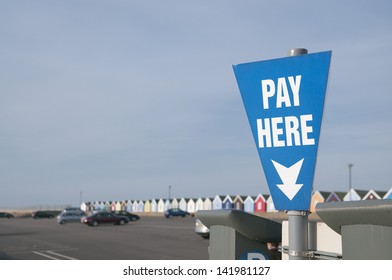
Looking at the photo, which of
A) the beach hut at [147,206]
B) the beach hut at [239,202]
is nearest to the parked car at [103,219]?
the beach hut at [239,202]

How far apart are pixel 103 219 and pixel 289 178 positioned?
4408 cm

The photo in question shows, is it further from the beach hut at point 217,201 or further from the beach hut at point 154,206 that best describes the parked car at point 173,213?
the beach hut at point 154,206

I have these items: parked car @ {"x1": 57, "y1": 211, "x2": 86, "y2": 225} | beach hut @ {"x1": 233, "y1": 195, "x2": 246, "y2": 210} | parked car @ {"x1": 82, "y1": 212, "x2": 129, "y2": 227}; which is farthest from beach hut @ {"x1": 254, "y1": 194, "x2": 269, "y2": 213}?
parked car @ {"x1": 57, "y1": 211, "x2": 86, "y2": 225}

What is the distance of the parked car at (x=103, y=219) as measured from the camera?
45062 mm

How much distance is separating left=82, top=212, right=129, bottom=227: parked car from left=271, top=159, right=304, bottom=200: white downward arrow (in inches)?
1714

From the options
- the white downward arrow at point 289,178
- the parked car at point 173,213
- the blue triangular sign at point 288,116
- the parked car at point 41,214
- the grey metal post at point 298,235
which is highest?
the blue triangular sign at point 288,116

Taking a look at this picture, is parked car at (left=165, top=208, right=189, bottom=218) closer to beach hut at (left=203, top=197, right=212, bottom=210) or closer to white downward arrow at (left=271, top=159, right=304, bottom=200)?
beach hut at (left=203, top=197, right=212, bottom=210)

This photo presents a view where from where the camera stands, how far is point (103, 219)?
150 feet

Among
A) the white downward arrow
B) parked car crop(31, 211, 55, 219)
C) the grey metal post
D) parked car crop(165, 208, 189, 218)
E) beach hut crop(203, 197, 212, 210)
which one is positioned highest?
the white downward arrow

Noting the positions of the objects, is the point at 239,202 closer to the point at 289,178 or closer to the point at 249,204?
the point at 249,204

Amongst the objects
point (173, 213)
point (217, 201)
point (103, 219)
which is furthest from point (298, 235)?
point (217, 201)

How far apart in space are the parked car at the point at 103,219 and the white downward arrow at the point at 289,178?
43.5 m

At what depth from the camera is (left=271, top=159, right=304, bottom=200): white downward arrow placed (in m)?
3.06
